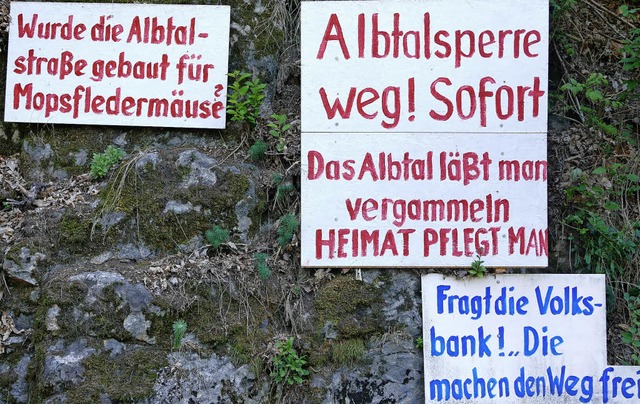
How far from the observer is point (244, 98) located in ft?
14.7

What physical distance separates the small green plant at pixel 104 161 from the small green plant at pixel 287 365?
1620 mm

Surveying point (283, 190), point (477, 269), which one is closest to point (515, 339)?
point (477, 269)

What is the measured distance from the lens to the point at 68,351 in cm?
388

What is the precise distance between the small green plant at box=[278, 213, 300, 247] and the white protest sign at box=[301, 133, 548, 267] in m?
0.13

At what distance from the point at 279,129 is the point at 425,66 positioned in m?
1.05

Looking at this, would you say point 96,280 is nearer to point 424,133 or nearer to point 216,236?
point 216,236

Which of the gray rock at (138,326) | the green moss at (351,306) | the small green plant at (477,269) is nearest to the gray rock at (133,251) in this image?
the gray rock at (138,326)

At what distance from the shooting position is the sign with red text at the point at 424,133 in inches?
163

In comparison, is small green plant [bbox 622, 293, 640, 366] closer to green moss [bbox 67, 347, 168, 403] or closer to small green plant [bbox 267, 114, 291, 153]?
small green plant [bbox 267, 114, 291, 153]

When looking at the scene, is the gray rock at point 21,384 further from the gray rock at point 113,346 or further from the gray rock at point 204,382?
the gray rock at point 204,382

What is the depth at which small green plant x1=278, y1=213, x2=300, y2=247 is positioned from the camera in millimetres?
4234

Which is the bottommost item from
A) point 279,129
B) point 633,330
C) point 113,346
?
point 113,346

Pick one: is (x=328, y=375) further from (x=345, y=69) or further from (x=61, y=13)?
(x=61, y=13)

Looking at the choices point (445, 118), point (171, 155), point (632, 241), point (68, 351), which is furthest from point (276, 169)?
point (632, 241)
